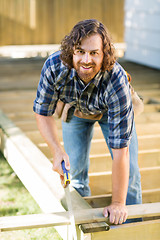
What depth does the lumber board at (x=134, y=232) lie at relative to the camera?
2.01m

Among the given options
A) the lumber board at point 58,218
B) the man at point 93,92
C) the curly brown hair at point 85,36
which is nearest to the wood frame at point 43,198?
the lumber board at point 58,218

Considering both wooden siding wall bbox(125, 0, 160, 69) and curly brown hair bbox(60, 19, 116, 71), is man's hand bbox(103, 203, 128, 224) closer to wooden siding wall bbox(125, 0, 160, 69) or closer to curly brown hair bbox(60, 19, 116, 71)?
curly brown hair bbox(60, 19, 116, 71)

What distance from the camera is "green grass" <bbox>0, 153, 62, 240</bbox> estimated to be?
8.39 feet

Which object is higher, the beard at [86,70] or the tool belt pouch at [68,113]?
the beard at [86,70]

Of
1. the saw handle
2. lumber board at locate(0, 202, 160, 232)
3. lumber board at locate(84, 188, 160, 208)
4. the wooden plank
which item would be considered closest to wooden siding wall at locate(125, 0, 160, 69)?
the wooden plank

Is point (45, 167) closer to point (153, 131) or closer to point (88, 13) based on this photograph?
point (153, 131)

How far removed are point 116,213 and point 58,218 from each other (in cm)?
30

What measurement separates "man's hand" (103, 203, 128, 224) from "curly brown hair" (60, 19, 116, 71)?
2.32 feet

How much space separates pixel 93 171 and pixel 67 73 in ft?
4.44

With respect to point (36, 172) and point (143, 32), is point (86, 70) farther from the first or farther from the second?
point (143, 32)

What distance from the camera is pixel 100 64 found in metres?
1.89

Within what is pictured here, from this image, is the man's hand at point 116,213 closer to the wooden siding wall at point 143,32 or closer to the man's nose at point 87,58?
the man's nose at point 87,58

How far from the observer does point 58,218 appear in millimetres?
2016

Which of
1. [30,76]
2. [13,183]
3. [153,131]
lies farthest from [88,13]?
[13,183]
